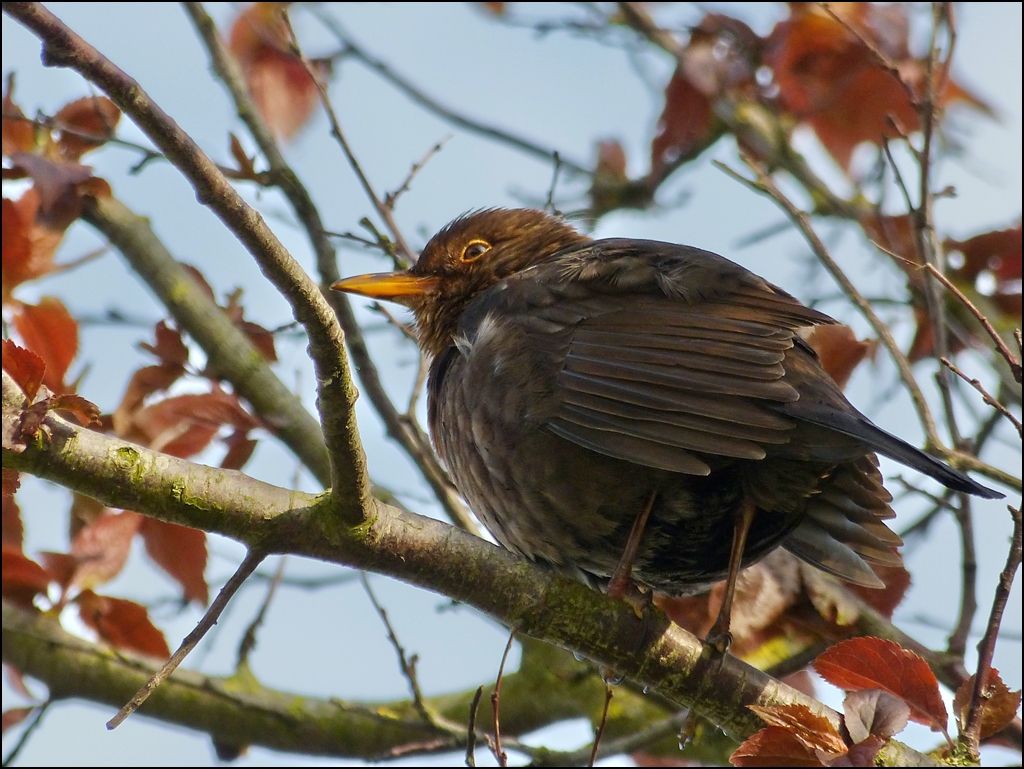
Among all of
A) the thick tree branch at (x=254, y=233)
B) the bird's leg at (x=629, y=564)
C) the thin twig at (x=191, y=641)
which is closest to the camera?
the thick tree branch at (x=254, y=233)

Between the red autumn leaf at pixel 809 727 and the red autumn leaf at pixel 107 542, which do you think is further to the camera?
the red autumn leaf at pixel 107 542

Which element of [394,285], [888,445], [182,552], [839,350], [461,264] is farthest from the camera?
[461,264]

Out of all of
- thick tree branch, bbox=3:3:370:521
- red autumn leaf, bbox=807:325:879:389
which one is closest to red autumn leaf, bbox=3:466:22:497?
thick tree branch, bbox=3:3:370:521

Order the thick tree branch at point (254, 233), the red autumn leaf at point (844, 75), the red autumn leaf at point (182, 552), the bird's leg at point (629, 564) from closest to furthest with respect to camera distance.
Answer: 1. the thick tree branch at point (254, 233)
2. the bird's leg at point (629, 564)
3. the red autumn leaf at point (182, 552)
4. the red autumn leaf at point (844, 75)

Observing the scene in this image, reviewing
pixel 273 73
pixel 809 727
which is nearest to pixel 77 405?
pixel 809 727

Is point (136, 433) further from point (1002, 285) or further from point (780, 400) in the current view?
point (1002, 285)

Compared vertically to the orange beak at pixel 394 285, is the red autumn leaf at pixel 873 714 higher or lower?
Result: lower

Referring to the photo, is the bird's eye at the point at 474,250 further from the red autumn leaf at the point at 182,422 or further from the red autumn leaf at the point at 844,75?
the red autumn leaf at the point at 844,75

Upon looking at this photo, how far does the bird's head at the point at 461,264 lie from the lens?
4.61m

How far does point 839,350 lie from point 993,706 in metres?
1.51

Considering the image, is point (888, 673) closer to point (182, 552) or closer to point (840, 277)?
point (840, 277)

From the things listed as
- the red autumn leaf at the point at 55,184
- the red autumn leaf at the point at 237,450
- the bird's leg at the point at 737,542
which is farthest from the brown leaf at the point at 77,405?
the bird's leg at the point at 737,542

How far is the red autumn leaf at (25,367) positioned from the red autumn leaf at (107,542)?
147 centimetres

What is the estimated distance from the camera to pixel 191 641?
8.35ft
